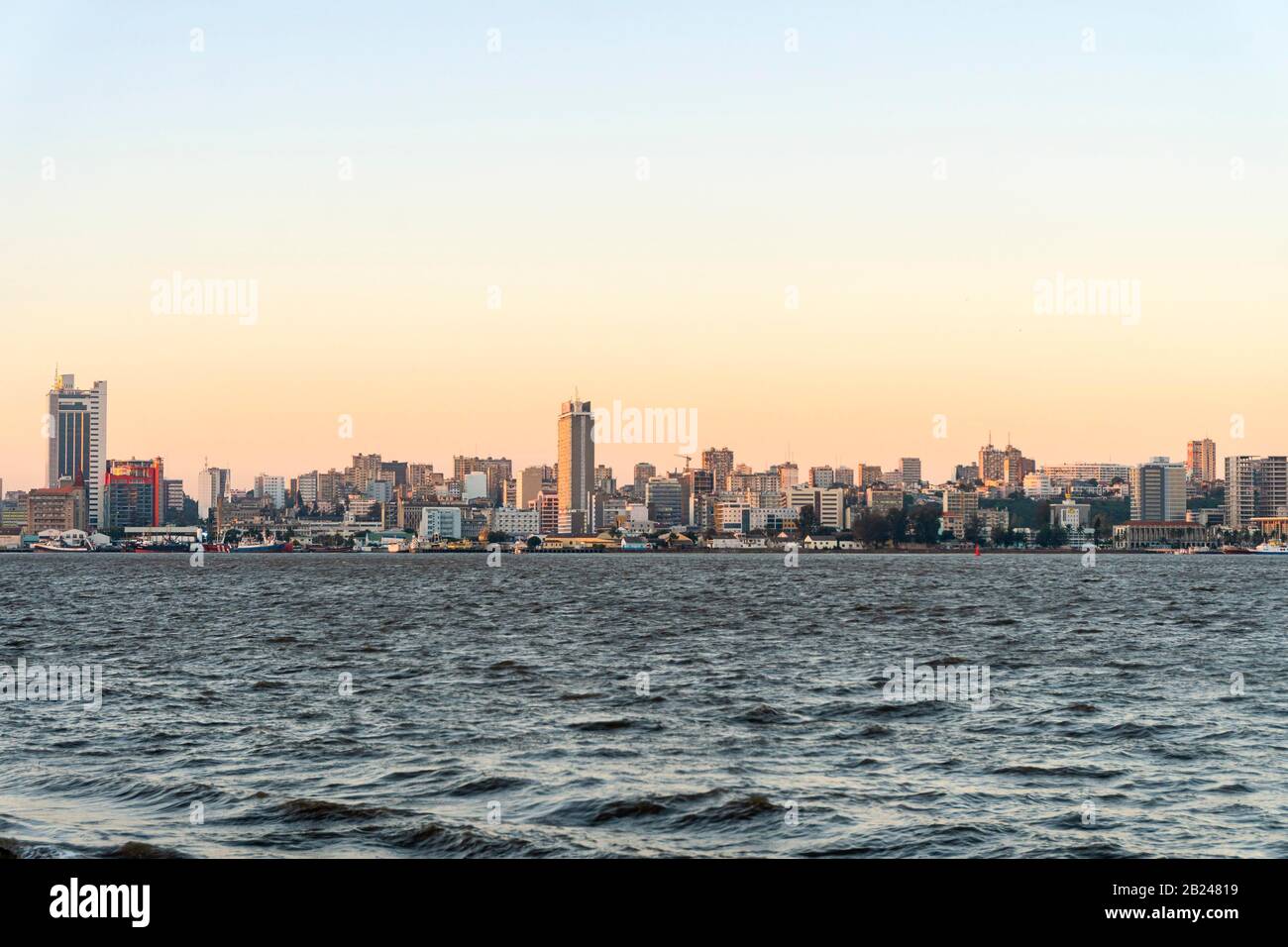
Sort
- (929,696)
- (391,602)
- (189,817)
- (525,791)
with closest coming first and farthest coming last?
(189,817) → (525,791) → (929,696) → (391,602)

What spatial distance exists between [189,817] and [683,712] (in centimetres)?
1280

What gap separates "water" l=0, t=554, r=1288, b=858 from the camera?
17.4 m

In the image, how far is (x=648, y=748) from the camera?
2377cm

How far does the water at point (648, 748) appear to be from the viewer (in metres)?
17.4

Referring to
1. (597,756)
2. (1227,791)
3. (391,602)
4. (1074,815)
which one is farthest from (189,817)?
(391,602)

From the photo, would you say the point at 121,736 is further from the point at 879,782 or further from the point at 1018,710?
the point at 1018,710

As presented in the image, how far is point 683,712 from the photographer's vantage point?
2889cm

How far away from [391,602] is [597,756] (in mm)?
64343

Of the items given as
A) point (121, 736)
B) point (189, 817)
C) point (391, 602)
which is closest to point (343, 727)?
point (121, 736)

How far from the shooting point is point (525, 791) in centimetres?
1991

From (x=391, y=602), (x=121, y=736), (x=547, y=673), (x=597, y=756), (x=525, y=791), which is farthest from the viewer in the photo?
(x=391, y=602)
